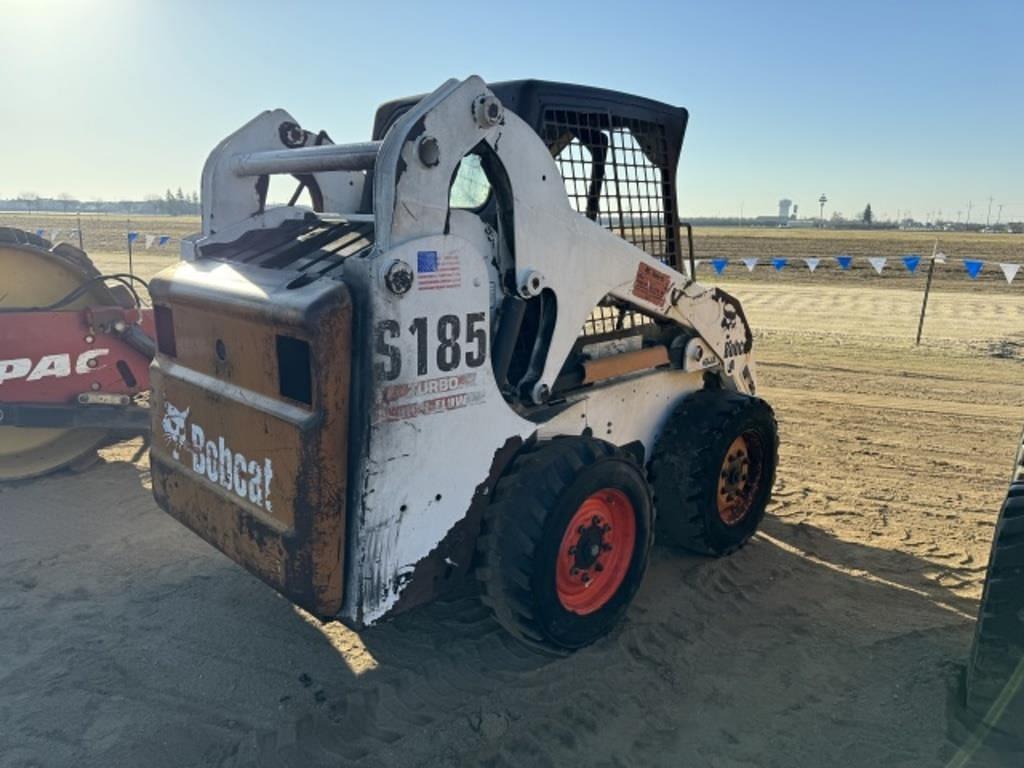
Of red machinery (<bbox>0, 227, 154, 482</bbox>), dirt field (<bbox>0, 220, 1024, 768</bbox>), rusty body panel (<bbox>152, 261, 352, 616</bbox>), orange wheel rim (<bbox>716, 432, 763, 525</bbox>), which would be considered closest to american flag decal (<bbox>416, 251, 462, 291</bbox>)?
rusty body panel (<bbox>152, 261, 352, 616</bbox>)

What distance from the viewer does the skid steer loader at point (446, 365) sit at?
A: 2641 mm

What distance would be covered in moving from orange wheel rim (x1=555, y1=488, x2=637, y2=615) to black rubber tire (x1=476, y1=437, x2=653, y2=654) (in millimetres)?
82

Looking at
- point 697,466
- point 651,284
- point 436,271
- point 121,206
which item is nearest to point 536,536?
point 436,271

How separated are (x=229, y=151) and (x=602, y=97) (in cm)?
182

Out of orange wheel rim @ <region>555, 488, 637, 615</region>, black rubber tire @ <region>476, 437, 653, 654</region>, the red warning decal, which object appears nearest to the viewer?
black rubber tire @ <region>476, 437, 653, 654</region>

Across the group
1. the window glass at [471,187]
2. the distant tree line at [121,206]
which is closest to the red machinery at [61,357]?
the window glass at [471,187]

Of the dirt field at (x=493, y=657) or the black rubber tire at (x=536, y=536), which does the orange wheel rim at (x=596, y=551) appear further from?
the dirt field at (x=493, y=657)

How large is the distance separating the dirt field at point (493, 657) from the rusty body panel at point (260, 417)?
23.9 inches

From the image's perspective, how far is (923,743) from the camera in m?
2.90

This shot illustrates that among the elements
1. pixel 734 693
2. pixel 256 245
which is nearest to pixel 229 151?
pixel 256 245

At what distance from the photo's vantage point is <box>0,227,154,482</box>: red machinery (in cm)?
532

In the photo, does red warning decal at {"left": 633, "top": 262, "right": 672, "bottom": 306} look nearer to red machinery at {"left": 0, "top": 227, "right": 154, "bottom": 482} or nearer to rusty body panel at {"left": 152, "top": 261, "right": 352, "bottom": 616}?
rusty body panel at {"left": 152, "top": 261, "right": 352, "bottom": 616}

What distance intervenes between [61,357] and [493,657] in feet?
13.4

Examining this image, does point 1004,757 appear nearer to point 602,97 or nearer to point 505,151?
point 505,151
